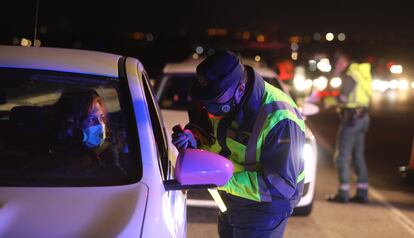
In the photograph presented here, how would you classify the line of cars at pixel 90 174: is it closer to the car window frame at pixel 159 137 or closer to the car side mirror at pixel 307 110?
the car window frame at pixel 159 137

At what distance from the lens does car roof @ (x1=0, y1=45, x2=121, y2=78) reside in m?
3.28

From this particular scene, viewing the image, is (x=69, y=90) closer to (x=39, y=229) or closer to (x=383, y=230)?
(x=39, y=229)

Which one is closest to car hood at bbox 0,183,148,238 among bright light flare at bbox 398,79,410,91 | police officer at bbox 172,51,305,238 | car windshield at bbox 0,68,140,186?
car windshield at bbox 0,68,140,186

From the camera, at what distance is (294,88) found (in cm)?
1579

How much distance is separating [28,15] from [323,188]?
4316 mm

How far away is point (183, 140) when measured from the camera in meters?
3.08

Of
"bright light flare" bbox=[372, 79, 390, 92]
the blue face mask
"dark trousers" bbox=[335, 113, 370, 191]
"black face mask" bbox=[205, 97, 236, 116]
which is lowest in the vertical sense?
"bright light flare" bbox=[372, 79, 390, 92]

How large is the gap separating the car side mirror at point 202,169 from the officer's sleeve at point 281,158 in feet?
0.83

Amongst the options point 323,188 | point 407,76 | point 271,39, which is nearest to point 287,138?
point 323,188

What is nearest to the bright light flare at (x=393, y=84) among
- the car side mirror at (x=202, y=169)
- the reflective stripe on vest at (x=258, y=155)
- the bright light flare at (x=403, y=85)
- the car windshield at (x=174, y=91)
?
the bright light flare at (x=403, y=85)

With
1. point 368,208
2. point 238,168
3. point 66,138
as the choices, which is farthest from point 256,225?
point 368,208

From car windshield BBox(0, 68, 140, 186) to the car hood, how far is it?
0.11 m

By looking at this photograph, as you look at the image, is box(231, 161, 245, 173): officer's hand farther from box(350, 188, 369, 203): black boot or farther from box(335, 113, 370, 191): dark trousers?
box(350, 188, 369, 203): black boot

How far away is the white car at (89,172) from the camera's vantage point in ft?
8.00
